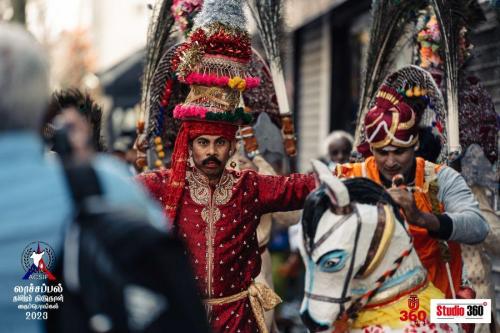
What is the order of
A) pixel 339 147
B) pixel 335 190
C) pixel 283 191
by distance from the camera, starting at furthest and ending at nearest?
pixel 339 147 < pixel 283 191 < pixel 335 190

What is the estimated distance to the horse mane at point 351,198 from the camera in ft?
12.3

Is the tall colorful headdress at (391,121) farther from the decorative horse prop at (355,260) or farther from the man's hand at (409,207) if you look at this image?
the decorative horse prop at (355,260)

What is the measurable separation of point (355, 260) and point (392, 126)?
4.88ft

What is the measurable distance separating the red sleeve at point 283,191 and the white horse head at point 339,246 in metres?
1.34

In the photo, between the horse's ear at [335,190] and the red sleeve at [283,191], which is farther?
the red sleeve at [283,191]

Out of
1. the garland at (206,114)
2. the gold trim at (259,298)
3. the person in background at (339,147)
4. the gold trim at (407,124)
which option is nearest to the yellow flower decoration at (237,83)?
the garland at (206,114)

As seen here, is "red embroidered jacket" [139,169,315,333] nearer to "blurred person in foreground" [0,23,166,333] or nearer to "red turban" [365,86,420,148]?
"red turban" [365,86,420,148]

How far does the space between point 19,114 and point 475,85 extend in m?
4.71

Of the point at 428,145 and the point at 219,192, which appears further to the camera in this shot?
the point at 428,145

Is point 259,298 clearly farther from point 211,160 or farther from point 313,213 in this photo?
point 313,213

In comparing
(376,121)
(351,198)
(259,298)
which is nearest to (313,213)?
(351,198)

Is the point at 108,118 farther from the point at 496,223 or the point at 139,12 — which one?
the point at 139,12

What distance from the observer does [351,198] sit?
3791 millimetres

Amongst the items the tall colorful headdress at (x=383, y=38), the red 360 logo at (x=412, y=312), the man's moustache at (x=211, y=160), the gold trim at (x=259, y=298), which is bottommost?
the gold trim at (x=259, y=298)
